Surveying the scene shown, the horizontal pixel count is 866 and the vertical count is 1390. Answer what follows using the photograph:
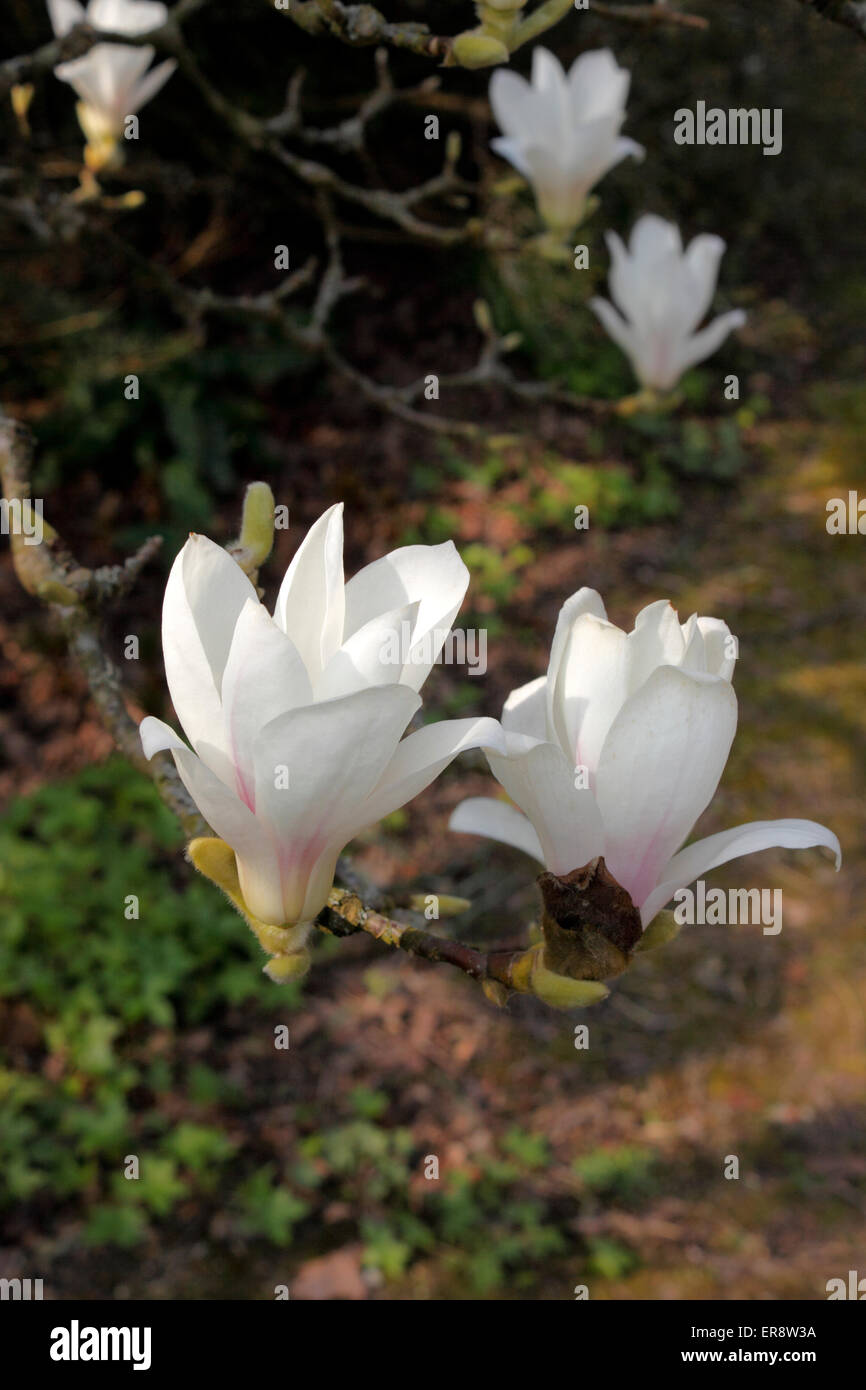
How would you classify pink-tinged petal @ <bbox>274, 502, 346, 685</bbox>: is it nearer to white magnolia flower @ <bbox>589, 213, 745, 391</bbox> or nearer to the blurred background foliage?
the blurred background foliage

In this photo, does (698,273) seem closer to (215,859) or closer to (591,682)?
(591,682)

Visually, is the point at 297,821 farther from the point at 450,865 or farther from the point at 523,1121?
the point at 450,865

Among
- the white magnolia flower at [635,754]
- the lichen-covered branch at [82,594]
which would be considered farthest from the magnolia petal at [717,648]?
the lichen-covered branch at [82,594]

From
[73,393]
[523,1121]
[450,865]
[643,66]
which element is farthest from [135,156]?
[523,1121]

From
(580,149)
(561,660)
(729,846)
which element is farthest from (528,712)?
(580,149)

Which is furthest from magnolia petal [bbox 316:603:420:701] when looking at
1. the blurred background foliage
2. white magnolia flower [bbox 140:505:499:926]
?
the blurred background foliage

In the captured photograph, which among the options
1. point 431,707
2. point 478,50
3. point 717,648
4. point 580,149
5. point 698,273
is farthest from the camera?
point 431,707
